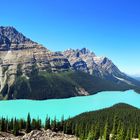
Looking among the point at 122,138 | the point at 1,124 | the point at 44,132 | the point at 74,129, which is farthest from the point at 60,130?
the point at 122,138

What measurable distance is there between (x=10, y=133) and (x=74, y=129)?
107 feet

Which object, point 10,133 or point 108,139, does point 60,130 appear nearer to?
point 10,133

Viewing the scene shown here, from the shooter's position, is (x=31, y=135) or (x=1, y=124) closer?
(x=31, y=135)

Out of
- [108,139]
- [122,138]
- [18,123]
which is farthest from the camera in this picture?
[18,123]

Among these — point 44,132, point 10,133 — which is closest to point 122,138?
point 44,132

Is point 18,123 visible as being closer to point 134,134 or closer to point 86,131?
point 86,131

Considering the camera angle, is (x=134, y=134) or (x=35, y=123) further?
(x=35, y=123)

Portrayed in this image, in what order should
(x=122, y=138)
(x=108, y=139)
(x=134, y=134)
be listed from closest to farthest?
1. (x=122, y=138)
2. (x=108, y=139)
3. (x=134, y=134)

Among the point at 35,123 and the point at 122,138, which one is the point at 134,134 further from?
the point at 35,123

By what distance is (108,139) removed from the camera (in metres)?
141

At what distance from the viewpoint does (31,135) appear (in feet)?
490

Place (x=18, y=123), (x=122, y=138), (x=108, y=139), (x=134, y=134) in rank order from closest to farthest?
(x=122, y=138) < (x=108, y=139) < (x=134, y=134) < (x=18, y=123)

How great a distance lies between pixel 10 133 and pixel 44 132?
1568cm

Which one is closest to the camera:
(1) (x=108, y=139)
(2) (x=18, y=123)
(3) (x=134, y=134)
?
(1) (x=108, y=139)
